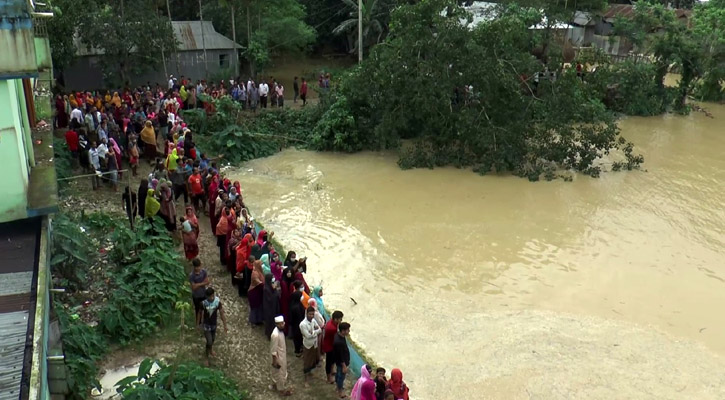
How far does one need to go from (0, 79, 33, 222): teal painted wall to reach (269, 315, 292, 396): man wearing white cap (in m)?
3.24

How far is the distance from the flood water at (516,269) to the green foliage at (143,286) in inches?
113

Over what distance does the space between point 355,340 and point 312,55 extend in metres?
28.0

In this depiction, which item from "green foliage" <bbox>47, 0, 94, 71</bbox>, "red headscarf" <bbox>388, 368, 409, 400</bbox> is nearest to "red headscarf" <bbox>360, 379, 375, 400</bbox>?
"red headscarf" <bbox>388, 368, 409, 400</bbox>

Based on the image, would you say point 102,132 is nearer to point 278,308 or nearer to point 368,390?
point 278,308

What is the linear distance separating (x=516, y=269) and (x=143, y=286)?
7.06 meters

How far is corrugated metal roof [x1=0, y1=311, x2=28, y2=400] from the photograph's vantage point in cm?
448

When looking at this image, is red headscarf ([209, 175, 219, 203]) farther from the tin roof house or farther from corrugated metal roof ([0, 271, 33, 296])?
the tin roof house

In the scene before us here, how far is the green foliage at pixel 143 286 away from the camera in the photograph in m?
8.23

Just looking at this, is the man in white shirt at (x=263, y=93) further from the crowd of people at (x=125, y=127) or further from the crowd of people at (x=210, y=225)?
the crowd of people at (x=210, y=225)

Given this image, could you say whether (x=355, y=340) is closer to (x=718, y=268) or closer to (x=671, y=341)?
(x=671, y=341)

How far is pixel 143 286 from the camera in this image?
351 inches

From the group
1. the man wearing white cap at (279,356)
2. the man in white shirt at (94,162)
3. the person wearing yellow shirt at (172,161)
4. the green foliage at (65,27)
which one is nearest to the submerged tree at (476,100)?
the person wearing yellow shirt at (172,161)

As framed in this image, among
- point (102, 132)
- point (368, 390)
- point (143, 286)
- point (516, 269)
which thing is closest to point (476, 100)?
point (516, 269)

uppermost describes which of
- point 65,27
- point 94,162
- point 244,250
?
point 65,27
